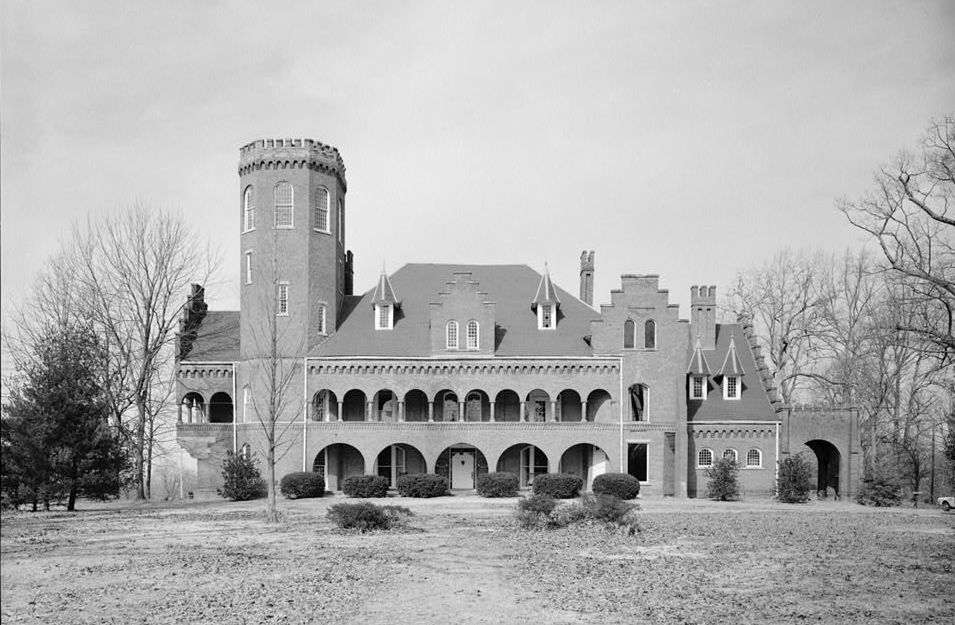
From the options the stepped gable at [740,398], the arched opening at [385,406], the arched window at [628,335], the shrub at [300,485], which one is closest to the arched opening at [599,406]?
the arched window at [628,335]

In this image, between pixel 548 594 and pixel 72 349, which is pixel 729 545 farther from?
pixel 72 349

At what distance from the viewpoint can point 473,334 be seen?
44.3m

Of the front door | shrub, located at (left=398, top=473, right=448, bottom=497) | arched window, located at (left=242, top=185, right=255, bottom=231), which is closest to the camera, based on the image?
shrub, located at (left=398, top=473, right=448, bottom=497)

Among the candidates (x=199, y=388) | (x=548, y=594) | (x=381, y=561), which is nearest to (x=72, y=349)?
(x=199, y=388)

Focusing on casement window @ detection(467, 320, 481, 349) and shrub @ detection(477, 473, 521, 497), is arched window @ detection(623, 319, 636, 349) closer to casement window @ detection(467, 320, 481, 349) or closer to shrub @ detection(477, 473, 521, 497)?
casement window @ detection(467, 320, 481, 349)

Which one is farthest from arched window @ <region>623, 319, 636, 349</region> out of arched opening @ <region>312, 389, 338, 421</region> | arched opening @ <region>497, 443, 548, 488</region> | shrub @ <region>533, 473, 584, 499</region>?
arched opening @ <region>312, 389, 338, 421</region>

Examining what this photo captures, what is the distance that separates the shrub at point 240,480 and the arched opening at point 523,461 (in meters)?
12.7

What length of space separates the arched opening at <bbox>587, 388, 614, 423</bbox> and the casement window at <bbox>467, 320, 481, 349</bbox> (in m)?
6.41

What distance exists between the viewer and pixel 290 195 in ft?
145

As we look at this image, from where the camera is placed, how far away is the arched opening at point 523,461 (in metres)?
45.2

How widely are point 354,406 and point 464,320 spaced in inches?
290

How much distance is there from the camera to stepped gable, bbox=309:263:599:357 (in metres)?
44.4

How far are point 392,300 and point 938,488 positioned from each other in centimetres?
4054

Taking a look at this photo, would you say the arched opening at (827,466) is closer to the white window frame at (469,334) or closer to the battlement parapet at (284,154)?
the white window frame at (469,334)
